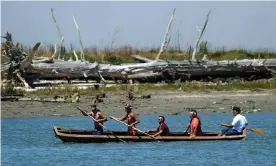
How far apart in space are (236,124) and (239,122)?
0.09 meters

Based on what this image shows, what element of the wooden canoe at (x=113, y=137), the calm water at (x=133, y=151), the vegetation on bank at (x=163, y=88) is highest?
the vegetation on bank at (x=163, y=88)

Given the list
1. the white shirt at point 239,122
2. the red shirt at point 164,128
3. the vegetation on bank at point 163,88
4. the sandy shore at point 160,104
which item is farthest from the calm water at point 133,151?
the vegetation on bank at point 163,88

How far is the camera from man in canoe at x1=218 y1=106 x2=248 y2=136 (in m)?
20.8

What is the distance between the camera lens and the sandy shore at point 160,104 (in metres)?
27.6

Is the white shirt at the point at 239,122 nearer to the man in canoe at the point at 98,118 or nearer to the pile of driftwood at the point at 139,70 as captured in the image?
the man in canoe at the point at 98,118

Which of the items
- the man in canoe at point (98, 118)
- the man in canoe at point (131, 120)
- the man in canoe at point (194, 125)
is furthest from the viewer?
the man in canoe at point (98, 118)

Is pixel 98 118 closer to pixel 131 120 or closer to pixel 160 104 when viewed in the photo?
pixel 131 120

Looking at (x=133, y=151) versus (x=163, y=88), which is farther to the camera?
(x=163, y=88)

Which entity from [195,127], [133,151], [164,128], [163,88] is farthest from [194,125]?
[163,88]

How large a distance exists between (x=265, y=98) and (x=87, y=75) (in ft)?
24.3

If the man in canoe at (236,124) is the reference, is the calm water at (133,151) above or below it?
below

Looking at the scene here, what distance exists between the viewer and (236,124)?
2095cm

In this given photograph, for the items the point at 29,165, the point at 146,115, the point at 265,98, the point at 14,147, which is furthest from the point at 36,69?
the point at 29,165

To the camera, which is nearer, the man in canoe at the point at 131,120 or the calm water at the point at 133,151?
the calm water at the point at 133,151
